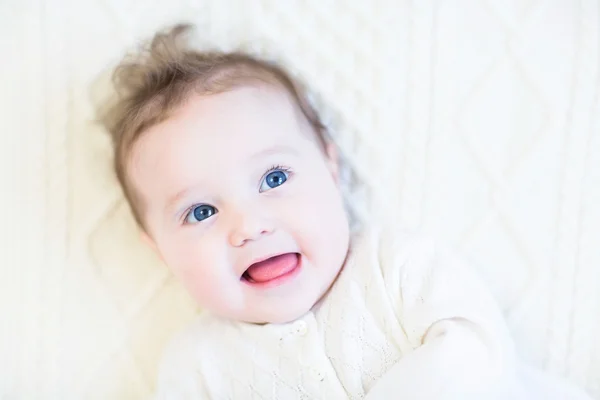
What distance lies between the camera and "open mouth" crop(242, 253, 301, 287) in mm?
967

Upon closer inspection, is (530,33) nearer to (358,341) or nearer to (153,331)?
(358,341)

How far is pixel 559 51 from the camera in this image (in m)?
1.08

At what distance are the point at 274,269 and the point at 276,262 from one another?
0.4 inches

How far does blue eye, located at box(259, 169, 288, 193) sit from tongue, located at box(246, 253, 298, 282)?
0.09 metres

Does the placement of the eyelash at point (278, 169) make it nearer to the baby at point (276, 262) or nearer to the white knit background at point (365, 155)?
the baby at point (276, 262)

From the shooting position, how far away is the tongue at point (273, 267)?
0.97 meters

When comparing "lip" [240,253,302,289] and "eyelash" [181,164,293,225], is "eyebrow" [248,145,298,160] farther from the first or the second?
"lip" [240,253,302,289]

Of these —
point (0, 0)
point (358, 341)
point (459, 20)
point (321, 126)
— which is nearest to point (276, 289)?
point (358, 341)

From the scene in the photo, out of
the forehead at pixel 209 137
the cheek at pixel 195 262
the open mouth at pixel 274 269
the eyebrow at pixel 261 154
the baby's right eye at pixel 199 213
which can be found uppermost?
the forehead at pixel 209 137

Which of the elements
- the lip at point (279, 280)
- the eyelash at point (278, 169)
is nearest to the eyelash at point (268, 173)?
the eyelash at point (278, 169)

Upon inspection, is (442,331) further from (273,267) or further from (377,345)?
(273,267)

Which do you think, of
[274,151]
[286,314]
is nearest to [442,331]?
[286,314]

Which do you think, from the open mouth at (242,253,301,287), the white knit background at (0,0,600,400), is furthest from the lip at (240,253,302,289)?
the white knit background at (0,0,600,400)

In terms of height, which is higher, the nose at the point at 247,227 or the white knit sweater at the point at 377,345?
the nose at the point at 247,227
